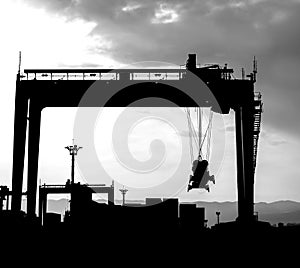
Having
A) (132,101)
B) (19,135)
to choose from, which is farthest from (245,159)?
(19,135)

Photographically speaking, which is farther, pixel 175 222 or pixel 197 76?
pixel 175 222

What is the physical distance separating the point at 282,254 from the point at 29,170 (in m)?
17.6

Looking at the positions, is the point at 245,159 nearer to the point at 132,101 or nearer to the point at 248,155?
the point at 248,155

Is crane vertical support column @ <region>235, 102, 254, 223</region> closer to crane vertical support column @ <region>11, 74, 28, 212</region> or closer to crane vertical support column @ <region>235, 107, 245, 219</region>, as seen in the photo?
crane vertical support column @ <region>235, 107, 245, 219</region>

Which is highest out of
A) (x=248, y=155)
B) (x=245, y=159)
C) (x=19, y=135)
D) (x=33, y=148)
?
(x=19, y=135)

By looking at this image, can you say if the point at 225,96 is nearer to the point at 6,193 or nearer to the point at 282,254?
the point at 282,254

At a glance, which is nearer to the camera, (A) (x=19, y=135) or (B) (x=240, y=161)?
(A) (x=19, y=135)

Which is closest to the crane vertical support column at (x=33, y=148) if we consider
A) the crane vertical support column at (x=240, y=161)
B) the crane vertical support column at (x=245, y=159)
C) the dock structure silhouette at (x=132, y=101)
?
the dock structure silhouette at (x=132, y=101)

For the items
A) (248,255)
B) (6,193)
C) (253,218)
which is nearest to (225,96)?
(253,218)

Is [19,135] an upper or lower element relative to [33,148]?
upper

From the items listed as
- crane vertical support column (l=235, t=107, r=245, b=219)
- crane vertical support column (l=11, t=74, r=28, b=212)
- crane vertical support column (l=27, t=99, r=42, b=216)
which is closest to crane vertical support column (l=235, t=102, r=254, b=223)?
crane vertical support column (l=235, t=107, r=245, b=219)

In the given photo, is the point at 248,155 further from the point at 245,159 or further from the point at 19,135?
the point at 19,135

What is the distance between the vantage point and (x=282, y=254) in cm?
3406

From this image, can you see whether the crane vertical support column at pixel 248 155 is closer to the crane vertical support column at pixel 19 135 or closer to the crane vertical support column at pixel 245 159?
the crane vertical support column at pixel 245 159
